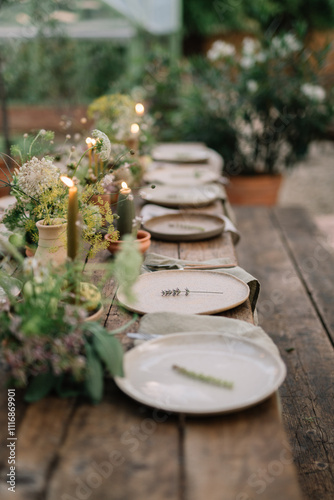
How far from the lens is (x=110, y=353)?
3.08 ft

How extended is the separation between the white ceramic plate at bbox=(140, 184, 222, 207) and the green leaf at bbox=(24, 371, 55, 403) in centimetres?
136

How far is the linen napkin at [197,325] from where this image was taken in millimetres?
1141

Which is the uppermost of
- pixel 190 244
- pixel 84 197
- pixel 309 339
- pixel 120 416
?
pixel 84 197

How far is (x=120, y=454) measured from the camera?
0.81 m

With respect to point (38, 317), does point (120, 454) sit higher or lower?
lower

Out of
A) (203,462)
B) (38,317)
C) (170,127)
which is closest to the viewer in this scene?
(203,462)

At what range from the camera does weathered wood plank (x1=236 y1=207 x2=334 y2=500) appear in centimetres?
155

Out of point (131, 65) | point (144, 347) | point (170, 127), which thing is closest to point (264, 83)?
point (170, 127)

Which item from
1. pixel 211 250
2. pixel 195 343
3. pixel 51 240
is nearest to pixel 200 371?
pixel 195 343

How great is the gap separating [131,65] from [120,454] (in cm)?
631

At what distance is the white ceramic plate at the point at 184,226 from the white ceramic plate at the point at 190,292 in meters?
0.41

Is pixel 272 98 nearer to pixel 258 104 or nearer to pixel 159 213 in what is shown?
Result: pixel 258 104

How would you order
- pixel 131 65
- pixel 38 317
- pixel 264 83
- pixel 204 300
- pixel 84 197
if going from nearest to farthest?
1. pixel 38 317
2. pixel 204 300
3. pixel 84 197
4. pixel 264 83
5. pixel 131 65

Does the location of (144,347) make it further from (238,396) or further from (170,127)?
(170,127)
